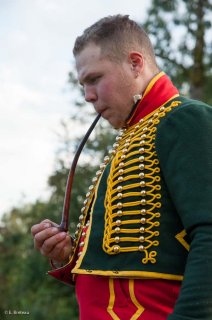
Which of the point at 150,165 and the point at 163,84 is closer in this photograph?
the point at 150,165

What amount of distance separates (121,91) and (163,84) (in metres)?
0.20

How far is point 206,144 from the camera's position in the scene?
2.28 metres

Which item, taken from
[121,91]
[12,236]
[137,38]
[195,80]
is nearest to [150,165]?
[121,91]

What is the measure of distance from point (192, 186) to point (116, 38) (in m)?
0.89

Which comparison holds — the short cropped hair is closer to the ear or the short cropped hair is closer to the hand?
the ear

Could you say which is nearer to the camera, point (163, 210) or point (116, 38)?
point (163, 210)

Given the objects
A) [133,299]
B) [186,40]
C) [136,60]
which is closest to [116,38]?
[136,60]

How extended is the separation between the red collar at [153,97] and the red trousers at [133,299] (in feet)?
2.40

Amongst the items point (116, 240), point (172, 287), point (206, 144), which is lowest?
point (172, 287)

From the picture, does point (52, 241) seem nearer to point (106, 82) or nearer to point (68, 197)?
point (68, 197)

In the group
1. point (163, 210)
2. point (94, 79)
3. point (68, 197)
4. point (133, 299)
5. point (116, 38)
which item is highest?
point (116, 38)

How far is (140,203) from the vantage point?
2420 millimetres

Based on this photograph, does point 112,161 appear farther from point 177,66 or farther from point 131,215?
point 177,66

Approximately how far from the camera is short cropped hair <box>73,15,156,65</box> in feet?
9.04
